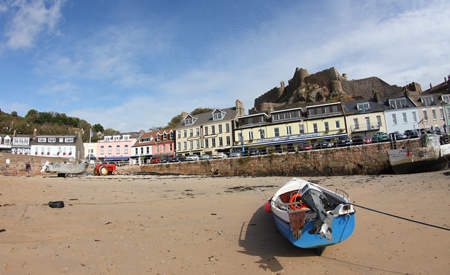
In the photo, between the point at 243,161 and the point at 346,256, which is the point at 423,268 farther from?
the point at 243,161

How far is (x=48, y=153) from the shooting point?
159 ft

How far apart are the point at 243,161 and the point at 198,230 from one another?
65.6ft

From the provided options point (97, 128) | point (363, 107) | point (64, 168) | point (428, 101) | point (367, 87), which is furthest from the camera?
point (97, 128)

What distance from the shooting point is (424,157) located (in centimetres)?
1816

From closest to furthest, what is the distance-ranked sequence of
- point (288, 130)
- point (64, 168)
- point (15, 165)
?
point (64, 168), point (15, 165), point (288, 130)

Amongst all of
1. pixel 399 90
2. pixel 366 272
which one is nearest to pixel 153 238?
pixel 366 272

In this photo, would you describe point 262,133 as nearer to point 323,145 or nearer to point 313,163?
point 323,145

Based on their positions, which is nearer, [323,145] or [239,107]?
[323,145]

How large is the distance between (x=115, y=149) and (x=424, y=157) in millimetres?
51443

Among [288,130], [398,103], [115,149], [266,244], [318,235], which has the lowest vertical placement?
[266,244]

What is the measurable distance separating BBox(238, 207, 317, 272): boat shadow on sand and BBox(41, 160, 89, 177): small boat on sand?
61.4 feet

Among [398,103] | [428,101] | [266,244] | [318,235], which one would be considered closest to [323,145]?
[398,103]

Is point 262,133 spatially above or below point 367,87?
below

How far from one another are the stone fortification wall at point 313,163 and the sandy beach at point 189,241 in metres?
12.7
